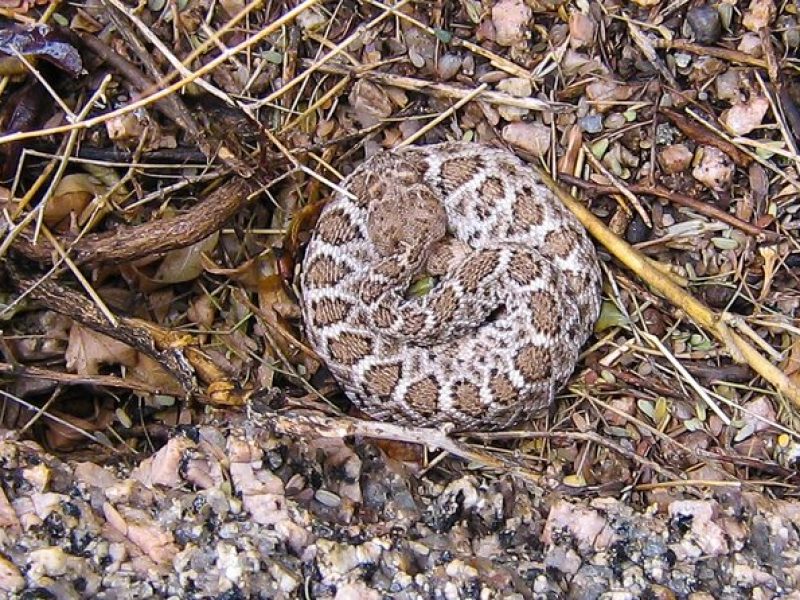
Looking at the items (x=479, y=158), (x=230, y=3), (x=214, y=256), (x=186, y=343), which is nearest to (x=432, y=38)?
(x=479, y=158)

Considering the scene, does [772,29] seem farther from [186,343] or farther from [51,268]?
[51,268]

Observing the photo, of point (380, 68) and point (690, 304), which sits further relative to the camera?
point (380, 68)

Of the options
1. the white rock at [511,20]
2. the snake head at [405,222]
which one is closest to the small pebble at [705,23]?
the white rock at [511,20]

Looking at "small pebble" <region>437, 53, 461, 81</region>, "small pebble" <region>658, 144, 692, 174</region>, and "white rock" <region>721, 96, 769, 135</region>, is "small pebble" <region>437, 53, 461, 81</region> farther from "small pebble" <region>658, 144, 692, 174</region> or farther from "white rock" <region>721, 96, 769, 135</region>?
"white rock" <region>721, 96, 769, 135</region>

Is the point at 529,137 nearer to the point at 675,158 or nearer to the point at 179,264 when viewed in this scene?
the point at 675,158

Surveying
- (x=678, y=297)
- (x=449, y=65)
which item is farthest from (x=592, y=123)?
(x=678, y=297)

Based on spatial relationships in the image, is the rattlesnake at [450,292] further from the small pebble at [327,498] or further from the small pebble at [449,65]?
the small pebble at [327,498]
